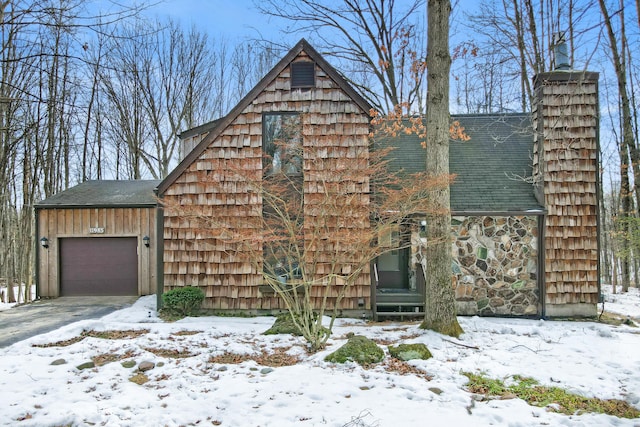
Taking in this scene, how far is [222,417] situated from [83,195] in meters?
10.9

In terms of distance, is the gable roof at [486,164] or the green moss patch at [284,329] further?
the gable roof at [486,164]

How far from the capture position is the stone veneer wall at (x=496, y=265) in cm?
947

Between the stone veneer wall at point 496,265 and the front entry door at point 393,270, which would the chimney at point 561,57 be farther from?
the front entry door at point 393,270

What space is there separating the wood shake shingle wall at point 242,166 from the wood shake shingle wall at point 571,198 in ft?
13.9

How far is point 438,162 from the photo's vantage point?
23.0 ft

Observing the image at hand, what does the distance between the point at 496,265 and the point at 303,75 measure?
621 cm

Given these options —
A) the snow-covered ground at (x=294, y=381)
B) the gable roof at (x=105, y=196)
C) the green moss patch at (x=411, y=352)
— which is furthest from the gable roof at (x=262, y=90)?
the green moss patch at (x=411, y=352)

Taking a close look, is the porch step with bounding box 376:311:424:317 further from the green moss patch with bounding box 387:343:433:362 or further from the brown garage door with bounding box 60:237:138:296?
the brown garage door with bounding box 60:237:138:296

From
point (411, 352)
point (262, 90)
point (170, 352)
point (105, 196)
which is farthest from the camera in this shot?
point (105, 196)

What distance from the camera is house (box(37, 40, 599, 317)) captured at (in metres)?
9.25

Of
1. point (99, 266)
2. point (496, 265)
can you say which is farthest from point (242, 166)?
point (496, 265)

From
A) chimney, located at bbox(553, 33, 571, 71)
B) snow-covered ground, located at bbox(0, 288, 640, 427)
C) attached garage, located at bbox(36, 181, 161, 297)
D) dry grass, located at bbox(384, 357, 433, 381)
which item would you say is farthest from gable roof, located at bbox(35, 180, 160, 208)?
chimney, located at bbox(553, 33, 571, 71)

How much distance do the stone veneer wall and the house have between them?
0.08ft

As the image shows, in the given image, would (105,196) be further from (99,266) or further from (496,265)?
(496,265)
